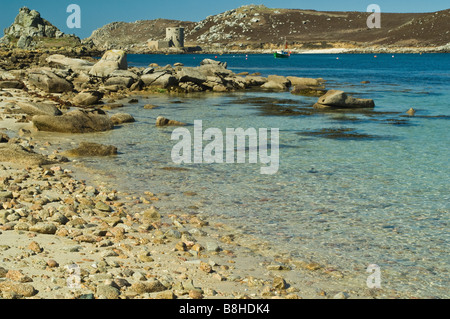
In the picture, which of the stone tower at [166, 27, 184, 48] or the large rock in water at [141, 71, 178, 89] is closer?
the large rock in water at [141, 71, 178, 89]

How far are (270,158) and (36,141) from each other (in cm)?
733

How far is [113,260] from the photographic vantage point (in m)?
6.92

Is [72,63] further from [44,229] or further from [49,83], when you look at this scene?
[44,229]

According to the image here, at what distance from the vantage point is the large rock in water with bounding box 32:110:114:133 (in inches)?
708

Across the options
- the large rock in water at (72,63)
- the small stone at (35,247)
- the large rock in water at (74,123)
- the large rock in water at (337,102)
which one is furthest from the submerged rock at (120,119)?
the large rock in water at (72,63)

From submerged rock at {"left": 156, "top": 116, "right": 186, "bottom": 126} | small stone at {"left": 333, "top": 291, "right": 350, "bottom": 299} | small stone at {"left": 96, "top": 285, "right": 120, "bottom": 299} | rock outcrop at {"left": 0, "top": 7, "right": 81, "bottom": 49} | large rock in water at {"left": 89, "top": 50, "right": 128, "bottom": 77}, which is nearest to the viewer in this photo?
small stone at {"left": 96, "top": 285, "right": 120, "bottom": 299}

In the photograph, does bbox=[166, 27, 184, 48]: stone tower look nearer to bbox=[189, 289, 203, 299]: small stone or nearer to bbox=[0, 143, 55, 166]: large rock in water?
bbox=[0, 143, 55, 166]: large rock in water

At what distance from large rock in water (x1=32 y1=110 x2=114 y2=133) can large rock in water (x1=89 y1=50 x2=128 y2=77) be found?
1996 cm

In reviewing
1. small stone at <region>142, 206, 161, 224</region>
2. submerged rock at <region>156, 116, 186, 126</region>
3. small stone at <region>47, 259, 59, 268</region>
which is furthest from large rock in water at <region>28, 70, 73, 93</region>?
small stone at <region>47, 259, 59, 268</region>

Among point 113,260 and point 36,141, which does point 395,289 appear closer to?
point 113,260

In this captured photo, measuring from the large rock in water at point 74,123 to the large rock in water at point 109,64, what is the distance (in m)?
20.0

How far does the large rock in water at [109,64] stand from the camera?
3875cm

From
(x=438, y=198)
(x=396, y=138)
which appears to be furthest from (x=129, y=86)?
(x=438, y=198)

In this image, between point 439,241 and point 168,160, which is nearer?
point 439,241
